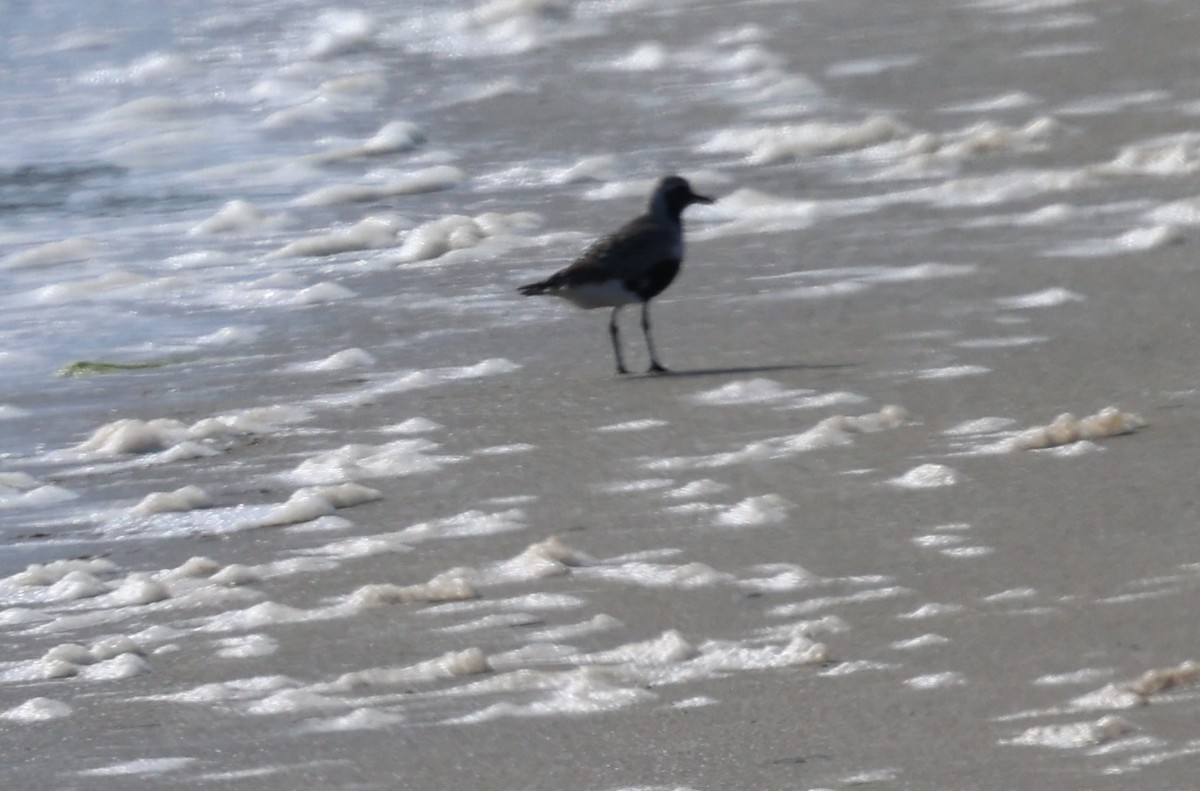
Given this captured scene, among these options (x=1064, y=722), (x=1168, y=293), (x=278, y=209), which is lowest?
(x=1064, y=722)

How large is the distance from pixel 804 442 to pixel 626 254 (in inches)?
59.9

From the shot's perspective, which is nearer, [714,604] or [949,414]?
[714,604]

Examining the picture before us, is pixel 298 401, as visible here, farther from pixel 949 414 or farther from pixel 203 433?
pixel 949 414

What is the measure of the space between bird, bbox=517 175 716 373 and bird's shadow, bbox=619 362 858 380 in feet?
1.06

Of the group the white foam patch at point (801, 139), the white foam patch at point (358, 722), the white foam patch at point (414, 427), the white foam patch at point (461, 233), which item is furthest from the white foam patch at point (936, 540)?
the white foam patch at point (801, 139)

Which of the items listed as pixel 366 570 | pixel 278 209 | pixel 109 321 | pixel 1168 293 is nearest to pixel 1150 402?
pixel 1168 293

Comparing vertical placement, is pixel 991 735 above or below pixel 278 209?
below

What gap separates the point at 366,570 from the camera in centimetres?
438

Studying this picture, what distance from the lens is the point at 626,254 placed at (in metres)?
6.30

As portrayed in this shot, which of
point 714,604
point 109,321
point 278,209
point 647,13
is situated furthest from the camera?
point 647,13

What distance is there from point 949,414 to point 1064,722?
1.84 metres

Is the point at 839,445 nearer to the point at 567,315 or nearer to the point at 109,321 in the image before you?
the point at 567,315

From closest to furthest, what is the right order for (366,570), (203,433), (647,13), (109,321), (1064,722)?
(1064,722) → (366,570) → (203,433) → (109,321) → (647,13)

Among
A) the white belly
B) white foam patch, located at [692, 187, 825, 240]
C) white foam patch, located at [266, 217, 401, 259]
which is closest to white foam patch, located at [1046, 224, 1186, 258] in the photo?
white foam patch, located at [692, 187, 825, 240]
